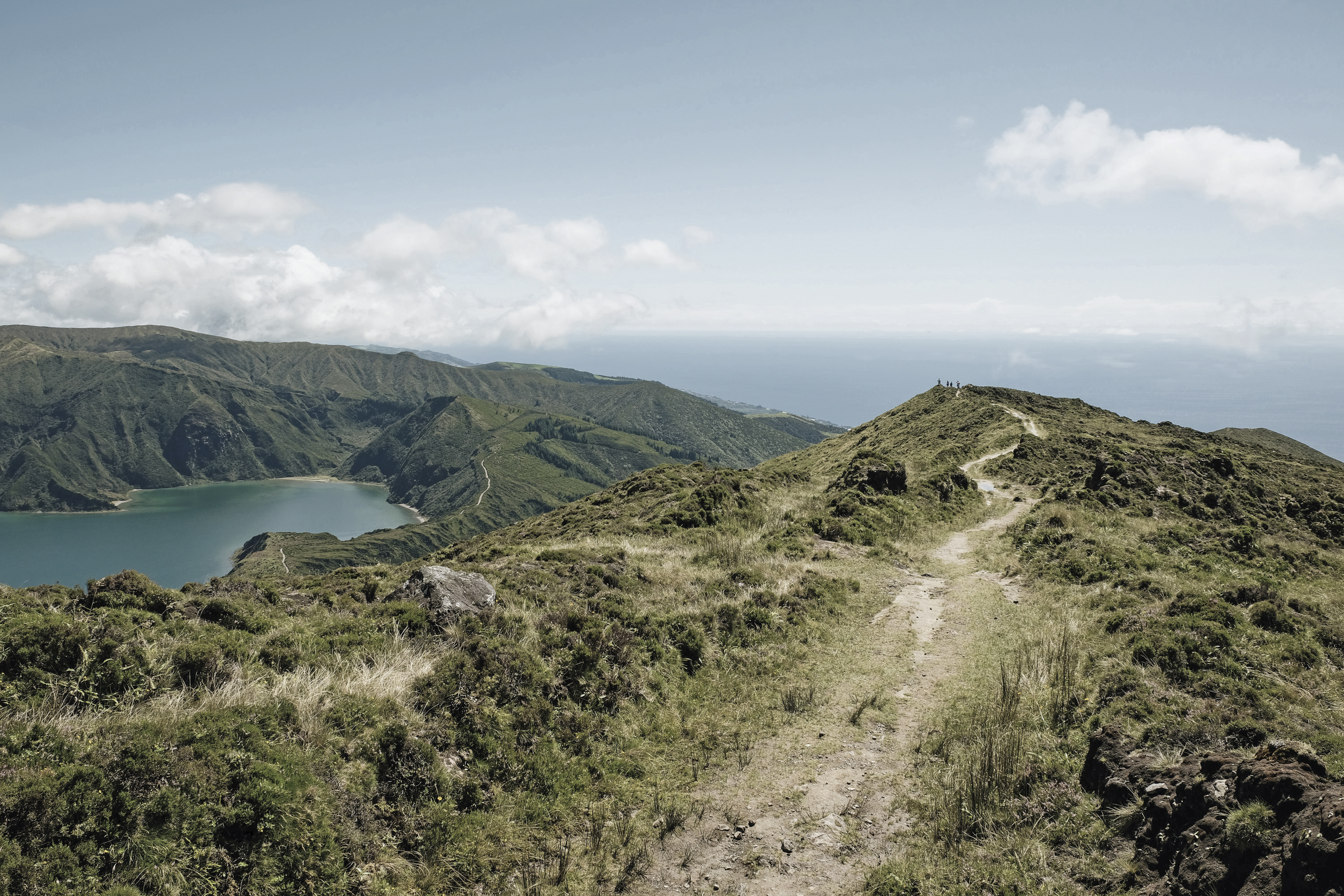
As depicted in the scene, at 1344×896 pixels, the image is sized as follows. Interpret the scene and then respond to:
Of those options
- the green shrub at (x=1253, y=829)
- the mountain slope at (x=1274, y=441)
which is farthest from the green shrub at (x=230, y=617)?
the mountain slope at (x=1274, y=441)

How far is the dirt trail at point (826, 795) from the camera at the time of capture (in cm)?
861

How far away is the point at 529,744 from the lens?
10.9m

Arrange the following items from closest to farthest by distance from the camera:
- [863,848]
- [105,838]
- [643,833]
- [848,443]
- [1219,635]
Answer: [105,838] < [863,848] < [643,833] < [1219,635] < [848,443]

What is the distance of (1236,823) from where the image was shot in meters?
6.68

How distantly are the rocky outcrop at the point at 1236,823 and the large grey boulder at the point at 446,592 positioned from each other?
1224cm

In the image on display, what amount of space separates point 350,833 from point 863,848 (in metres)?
7.28

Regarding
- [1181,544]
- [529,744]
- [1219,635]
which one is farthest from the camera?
[1181,544]

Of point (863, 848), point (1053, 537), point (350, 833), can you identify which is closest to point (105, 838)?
point (350, 833)

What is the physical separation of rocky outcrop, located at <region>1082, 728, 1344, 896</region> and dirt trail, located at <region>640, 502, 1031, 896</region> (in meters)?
3.14

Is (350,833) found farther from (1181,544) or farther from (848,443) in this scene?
(848,443)

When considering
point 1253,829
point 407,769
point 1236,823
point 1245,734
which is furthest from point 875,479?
point 407,769

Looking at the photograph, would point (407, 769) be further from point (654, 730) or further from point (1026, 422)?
point (1026, 422)

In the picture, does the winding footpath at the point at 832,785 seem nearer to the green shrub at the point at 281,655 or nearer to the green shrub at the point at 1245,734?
the green shrub at the point at 1245,734

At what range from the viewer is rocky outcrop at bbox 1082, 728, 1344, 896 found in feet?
19.1
